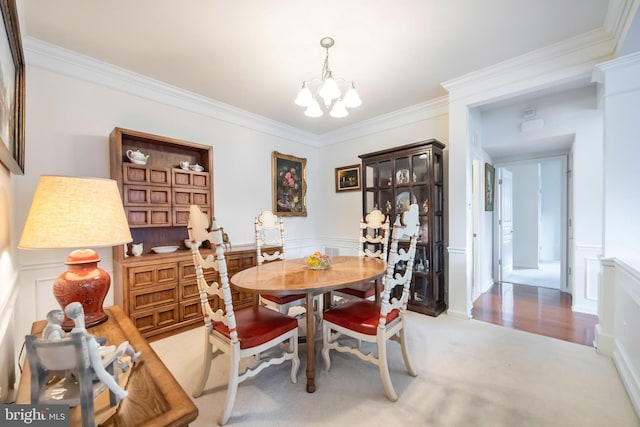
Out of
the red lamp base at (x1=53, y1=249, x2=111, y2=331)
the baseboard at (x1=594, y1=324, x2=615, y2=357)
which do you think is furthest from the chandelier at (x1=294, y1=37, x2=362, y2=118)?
the baseboard at (x1=594, y1=324, x2=615, y2=357)

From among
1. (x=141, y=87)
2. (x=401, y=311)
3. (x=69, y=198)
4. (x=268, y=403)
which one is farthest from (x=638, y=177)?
(x=141, y=87)

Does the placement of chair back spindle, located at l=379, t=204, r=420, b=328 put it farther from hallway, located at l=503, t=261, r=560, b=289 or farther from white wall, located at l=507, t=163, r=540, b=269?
white wall, located at l=507, t=163, r=540, b=269

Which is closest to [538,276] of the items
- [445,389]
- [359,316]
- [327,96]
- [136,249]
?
[445,389]

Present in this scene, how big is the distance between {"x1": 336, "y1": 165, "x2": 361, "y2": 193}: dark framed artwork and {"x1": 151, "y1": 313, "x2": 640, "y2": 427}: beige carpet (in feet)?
8.33

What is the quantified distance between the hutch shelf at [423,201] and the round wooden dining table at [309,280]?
112 cm

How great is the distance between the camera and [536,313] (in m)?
3.12

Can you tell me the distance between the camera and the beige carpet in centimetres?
156

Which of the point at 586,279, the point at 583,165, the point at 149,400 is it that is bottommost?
the point at 586,279

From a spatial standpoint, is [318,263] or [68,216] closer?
[68,216]

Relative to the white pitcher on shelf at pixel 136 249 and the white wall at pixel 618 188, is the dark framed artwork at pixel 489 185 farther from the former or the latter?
the white pitcher on shelf at pixel 136 249

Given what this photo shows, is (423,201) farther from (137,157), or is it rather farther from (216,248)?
(137,157)

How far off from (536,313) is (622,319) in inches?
49.0

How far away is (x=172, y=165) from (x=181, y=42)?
1299 millimetres

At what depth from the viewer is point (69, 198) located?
112cm
